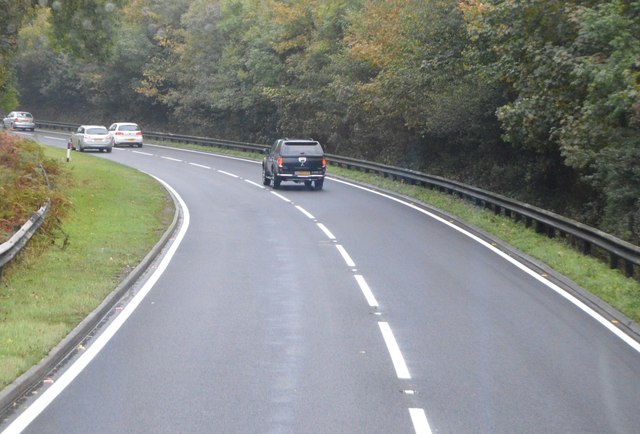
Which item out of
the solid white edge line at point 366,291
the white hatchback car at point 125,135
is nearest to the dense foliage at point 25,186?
the solid white edge line at point 366,291

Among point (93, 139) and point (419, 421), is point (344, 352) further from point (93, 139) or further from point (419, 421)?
point (93, 139)

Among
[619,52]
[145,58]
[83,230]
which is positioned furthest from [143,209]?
[145,58]

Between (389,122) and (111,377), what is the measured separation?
1353 inches

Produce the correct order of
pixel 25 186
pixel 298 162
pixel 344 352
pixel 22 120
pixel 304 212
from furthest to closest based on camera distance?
pixel 22 120 → pixel 298 162 → pixel 304 212 → pixel 25 186 → pixel 344 352

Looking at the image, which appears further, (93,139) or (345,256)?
(93,139)

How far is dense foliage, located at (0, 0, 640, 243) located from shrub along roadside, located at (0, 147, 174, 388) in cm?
737

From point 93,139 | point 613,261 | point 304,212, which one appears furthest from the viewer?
point 93,139

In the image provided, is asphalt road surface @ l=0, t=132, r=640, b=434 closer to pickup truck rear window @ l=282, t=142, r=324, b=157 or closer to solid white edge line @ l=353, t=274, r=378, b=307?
solid white edge line @ l=353, t=274, r=378, b=307

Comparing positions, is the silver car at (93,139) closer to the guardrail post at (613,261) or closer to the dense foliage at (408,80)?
the dense foliage at (408,80)

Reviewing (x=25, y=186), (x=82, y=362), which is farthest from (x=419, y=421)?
(x=25, y=186)

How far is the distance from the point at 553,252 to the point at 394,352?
8905mm

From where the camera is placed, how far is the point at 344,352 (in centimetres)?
1056

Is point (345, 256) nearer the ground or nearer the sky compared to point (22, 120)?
nearer the sky

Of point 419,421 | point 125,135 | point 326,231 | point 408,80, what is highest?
point 408,80
